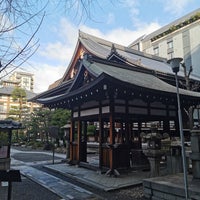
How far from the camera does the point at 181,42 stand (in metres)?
39.2

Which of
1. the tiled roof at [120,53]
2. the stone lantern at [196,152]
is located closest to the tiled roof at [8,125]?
the stone lantern at [196,152]

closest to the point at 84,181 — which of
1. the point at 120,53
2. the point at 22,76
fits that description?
the point at 22,76

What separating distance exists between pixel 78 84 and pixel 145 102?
3.69 meters

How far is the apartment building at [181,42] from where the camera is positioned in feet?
119

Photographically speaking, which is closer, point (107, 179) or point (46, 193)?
point (46, 193)

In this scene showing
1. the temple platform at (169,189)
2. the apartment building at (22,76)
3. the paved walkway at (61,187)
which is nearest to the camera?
the apartment building at (22,76)

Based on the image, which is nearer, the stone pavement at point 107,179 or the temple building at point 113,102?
the stone pavement at point 107,179

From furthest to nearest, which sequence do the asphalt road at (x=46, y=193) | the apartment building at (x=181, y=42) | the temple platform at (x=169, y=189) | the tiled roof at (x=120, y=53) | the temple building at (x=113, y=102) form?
the apartment building at (x=181, y=42) < the tiled roof at (x=120, y=53) < the temple building at (x=113, y=102) < the asphalt road at (x=46, y=193) < the temple platform at (x=169, y=189)

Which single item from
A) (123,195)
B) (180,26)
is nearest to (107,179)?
(123,195)

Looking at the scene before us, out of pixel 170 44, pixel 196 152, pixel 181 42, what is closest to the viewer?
pixel 196 152

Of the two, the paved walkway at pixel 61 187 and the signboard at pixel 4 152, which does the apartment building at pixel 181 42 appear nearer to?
the paved walkway at pixel 61 187

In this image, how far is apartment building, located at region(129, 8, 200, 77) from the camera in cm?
3616

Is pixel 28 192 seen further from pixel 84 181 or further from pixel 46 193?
pixel 84 181

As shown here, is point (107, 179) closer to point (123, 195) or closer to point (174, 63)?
point (123, 195)
